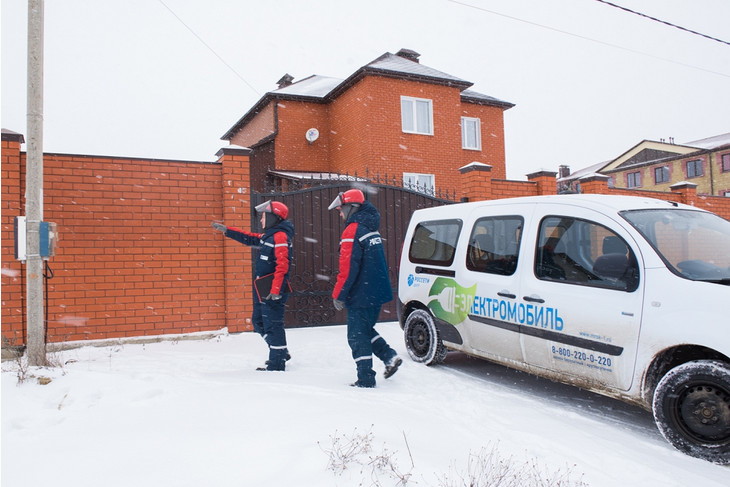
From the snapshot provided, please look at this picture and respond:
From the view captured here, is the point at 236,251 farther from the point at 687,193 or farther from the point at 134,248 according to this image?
the point at 687,193

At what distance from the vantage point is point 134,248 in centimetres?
672

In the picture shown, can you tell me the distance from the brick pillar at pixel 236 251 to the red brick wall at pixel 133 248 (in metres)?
0.01

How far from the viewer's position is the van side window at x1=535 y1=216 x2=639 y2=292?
3.71 metres

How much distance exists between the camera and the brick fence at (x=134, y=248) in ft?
20.7

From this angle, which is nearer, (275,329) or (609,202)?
(609,202)

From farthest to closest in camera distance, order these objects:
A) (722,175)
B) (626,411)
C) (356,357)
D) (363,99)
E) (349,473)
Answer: (722,175) < (363,99) < (356,357) < (626,411) < (349,473)

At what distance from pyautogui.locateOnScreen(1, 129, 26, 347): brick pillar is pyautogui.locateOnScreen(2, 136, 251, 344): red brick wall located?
0.03 ft

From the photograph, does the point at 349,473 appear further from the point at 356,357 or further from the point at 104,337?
the point at 104,337

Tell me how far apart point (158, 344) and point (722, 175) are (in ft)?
135

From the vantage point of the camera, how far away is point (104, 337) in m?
6.55

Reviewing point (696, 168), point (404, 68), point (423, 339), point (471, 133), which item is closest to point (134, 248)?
point (423, 339)

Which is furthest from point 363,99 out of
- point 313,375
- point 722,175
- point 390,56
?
point 722,175

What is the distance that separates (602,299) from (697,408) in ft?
3.10

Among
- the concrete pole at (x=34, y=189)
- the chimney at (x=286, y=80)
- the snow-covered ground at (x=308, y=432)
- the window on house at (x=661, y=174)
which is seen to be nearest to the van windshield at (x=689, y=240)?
the snow-covered ground at (x=308, y=432)
